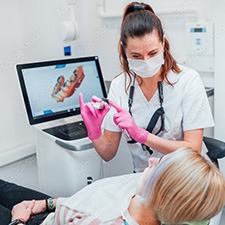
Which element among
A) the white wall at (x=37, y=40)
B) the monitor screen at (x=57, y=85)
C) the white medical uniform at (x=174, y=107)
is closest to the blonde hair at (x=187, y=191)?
the white medical uniform at (x=174, y=107)

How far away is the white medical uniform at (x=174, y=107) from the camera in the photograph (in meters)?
1.69

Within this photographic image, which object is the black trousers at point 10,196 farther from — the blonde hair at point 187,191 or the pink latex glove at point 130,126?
the blonde hair at point 187,191

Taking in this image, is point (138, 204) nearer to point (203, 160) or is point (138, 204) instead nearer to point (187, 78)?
point (203, 160)

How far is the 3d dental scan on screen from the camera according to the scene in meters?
2.03

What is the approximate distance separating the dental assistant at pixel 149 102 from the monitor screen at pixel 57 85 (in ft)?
1.22

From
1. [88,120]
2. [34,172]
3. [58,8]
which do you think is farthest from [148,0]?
[34,172]

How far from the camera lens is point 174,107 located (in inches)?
68.2

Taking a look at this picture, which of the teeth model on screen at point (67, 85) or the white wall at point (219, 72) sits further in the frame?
the teeth model on screen at point (67, 85)

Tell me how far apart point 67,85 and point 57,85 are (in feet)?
0.20

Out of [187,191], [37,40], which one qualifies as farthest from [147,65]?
[37,40]

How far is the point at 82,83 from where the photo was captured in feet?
7.21

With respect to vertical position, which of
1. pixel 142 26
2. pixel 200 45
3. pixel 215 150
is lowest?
pixel 215 150

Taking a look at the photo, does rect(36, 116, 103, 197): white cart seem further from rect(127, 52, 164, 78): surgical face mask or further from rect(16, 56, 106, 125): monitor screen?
rect(127, 52, 164, 78): surgical face mask

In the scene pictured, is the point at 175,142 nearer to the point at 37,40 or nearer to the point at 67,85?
the point at 67,85
